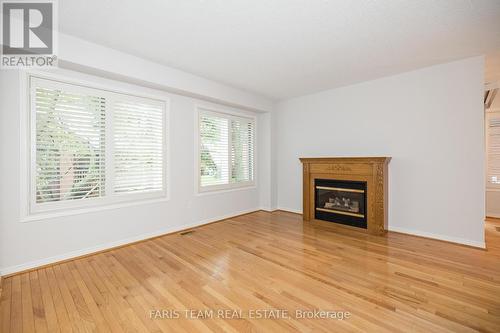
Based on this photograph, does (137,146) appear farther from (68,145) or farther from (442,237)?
(442,237)

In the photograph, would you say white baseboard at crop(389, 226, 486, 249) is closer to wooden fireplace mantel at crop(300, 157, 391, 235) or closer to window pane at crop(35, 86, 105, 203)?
wooden fireplace mantel at crop(300, 157, 391, 235)

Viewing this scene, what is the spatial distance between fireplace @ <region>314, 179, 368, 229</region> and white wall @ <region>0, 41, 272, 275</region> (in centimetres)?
153

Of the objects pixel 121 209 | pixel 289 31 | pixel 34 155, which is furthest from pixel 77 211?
pixel 289 31

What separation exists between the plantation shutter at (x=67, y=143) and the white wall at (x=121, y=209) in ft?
0.62

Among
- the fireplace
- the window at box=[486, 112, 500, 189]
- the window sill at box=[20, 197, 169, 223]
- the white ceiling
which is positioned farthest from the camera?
the window at box=[486, 112, 500, 189]

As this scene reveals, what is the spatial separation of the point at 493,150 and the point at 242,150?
546 cm

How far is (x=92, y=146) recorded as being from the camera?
117 inches

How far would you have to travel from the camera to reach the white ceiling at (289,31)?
6.88 ft

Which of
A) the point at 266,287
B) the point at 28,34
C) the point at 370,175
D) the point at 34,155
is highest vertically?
the point at 28,34

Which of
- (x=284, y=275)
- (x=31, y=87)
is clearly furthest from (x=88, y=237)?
(x=284, y=275)

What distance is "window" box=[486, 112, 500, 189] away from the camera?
4.80m

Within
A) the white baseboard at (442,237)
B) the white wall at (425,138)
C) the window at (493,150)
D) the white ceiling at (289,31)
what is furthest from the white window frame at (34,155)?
the window at (493,150)

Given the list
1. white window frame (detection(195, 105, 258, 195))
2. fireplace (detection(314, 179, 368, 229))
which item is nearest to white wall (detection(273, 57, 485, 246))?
fireplace (detection(314, 179, 368, 229))

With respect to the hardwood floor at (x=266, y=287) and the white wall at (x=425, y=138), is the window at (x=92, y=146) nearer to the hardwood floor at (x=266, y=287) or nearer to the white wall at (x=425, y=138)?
the hardwood floor at (x=266, y=287)
